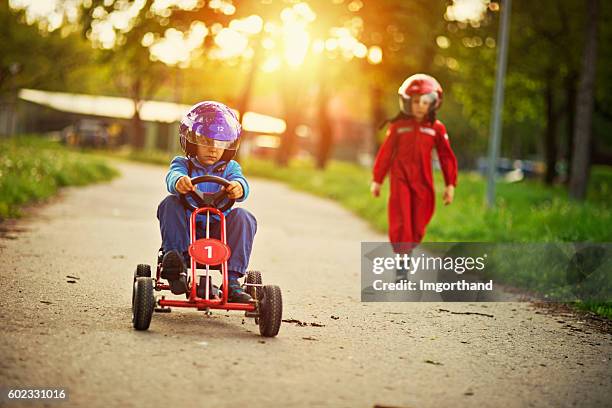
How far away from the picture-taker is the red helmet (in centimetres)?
946

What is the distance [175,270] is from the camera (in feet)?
21.5

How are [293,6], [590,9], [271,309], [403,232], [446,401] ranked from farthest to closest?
[293,6], [590,9], [403,232], [271,309], [446,401]

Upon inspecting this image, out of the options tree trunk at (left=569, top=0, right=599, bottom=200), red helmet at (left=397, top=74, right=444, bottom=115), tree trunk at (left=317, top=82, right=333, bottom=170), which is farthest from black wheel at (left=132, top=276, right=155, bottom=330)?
tree trunk at (left=317, top=82, right=333, bottom=170)

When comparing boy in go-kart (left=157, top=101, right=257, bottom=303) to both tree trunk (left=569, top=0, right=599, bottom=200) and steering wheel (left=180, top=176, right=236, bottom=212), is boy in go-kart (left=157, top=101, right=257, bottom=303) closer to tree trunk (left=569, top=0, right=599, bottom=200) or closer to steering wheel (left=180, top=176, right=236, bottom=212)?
steering wheel (left=180, top=176, right=236, bottom=212)

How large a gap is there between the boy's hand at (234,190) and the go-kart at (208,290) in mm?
41

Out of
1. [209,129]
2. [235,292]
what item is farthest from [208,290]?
[209,129]

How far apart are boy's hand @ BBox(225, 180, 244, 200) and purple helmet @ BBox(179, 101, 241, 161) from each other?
1.19ft

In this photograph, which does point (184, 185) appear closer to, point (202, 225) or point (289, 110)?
point (202, 225)

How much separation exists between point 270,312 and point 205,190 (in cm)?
104

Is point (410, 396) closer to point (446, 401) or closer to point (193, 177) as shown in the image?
point (446, 401)

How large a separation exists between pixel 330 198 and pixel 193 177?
1938 cm

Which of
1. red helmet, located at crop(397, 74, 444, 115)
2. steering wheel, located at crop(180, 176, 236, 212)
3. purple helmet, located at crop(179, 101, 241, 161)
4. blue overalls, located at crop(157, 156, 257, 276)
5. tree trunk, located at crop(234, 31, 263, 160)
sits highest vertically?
tree trunk, located at crop(234, 31, 263, 160)

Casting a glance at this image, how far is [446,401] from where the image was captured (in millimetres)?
5082

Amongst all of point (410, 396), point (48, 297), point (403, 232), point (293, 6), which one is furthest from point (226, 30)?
point (410, 396)
